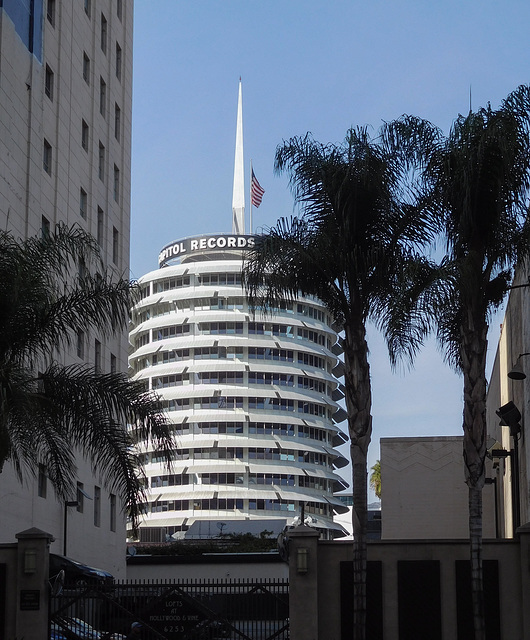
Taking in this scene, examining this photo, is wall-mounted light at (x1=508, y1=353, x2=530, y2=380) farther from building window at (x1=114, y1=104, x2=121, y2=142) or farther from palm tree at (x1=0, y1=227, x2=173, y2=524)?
building window at (x1=114, y1=104, x2=121, y2=142)

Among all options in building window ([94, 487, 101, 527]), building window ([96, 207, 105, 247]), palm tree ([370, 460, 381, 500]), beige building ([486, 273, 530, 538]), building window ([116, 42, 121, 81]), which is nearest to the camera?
beige building ([486, 273, 530, 538])

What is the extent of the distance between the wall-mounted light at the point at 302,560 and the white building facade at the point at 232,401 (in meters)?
106

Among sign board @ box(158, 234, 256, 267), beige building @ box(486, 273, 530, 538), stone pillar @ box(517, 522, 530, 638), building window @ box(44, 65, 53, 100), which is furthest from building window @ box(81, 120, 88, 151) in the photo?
sign board @ box(158, 234, 256, 267)

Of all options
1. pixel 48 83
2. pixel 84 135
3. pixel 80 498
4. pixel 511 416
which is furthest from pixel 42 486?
pixel 511 416

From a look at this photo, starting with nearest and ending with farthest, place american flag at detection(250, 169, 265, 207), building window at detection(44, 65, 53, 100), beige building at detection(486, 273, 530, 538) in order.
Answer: beige building at detection(486, 273, 530, 538) < building window at detection(44, 65, 53, 100) < american flag at detection(250, 169, 265, 207)

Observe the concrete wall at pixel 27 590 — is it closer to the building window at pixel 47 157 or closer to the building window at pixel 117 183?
the building window at pixel 47 157

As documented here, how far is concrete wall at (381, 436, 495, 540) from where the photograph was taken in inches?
2104

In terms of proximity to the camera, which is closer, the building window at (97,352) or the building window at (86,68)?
the building window at (97,352)

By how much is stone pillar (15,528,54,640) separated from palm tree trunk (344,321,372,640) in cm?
656

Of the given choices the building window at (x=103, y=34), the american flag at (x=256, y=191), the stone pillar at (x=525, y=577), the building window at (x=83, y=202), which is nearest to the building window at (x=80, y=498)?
the building window at (x=83, y=202)

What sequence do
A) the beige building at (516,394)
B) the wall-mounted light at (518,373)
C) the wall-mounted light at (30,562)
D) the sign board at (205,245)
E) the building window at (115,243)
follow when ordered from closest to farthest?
the wall-mounted light at (30,562), the wall-mounted light at (518,373), the beige building at (516,394), the building window at (115,243), the sign board at (205,245)

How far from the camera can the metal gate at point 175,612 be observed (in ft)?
75.3

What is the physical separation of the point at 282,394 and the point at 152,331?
63.2ft

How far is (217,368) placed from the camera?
13325 centimetres
